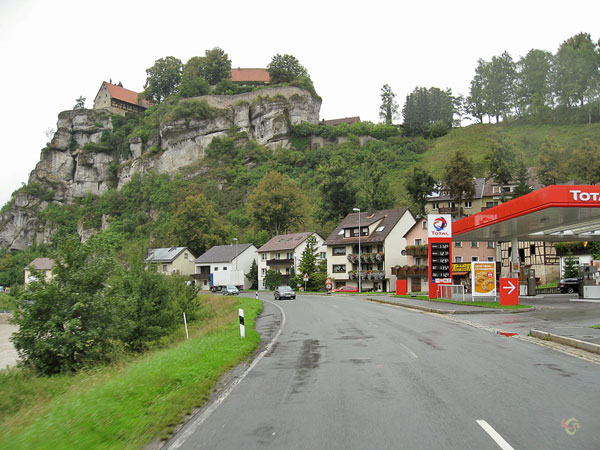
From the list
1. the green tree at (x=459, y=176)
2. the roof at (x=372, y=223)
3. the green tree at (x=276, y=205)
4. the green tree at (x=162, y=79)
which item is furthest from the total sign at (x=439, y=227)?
the green tree at (x=162, y=79)

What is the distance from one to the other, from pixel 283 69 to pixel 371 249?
7651 cm

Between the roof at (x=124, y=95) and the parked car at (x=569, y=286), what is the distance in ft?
417

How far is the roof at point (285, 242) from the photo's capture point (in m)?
76.6

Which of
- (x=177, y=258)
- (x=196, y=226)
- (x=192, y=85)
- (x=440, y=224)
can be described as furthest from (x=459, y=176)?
(x=192, y=85)

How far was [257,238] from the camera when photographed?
89.0 metres

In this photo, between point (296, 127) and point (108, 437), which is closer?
point (108, 437)

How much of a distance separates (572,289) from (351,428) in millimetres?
41845

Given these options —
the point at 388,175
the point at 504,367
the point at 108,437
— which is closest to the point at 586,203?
A: the point at 504,367

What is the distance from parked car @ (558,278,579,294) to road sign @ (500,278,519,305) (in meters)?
17.0

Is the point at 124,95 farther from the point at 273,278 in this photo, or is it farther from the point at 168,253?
the point at 273,278

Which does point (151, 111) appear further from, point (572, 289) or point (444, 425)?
point (444, 425)

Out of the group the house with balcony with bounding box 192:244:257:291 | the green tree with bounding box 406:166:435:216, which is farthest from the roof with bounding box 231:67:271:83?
the green tree with bounding box 406:166:435:216

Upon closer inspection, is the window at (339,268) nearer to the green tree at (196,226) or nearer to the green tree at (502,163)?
the green tree at (502,163)

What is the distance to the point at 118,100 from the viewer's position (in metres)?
142
